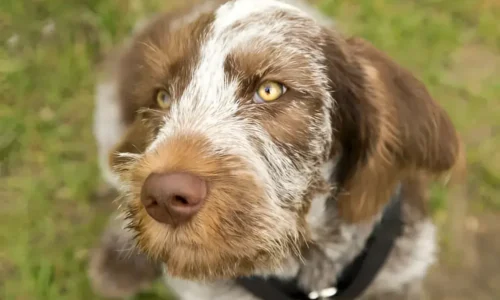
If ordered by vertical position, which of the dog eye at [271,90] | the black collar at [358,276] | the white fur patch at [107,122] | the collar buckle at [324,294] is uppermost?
the dog eye at [271,90]

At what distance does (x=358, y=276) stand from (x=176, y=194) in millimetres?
759

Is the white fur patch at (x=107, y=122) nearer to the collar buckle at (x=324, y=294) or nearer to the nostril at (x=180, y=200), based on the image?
the collar buckle at (x=324, y=294)

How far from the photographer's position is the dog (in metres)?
1.13

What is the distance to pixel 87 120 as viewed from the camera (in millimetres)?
2629

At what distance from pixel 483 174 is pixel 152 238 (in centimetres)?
172

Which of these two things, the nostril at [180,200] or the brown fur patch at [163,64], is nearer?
the nostril at [180,200]

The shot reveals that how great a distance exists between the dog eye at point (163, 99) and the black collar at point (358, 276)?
0.52 meters

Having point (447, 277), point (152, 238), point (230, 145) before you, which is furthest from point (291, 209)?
point (447, 277)

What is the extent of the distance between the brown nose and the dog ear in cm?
48

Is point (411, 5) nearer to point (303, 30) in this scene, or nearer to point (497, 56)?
point (497, 56)

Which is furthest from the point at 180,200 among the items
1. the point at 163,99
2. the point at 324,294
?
the point at 324,294

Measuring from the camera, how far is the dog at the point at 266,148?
44.5 inches

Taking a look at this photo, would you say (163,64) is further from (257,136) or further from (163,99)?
(257,136)

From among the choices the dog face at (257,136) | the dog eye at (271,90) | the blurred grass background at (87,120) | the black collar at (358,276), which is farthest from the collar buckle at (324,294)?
the blurred grass background at (87,120)
